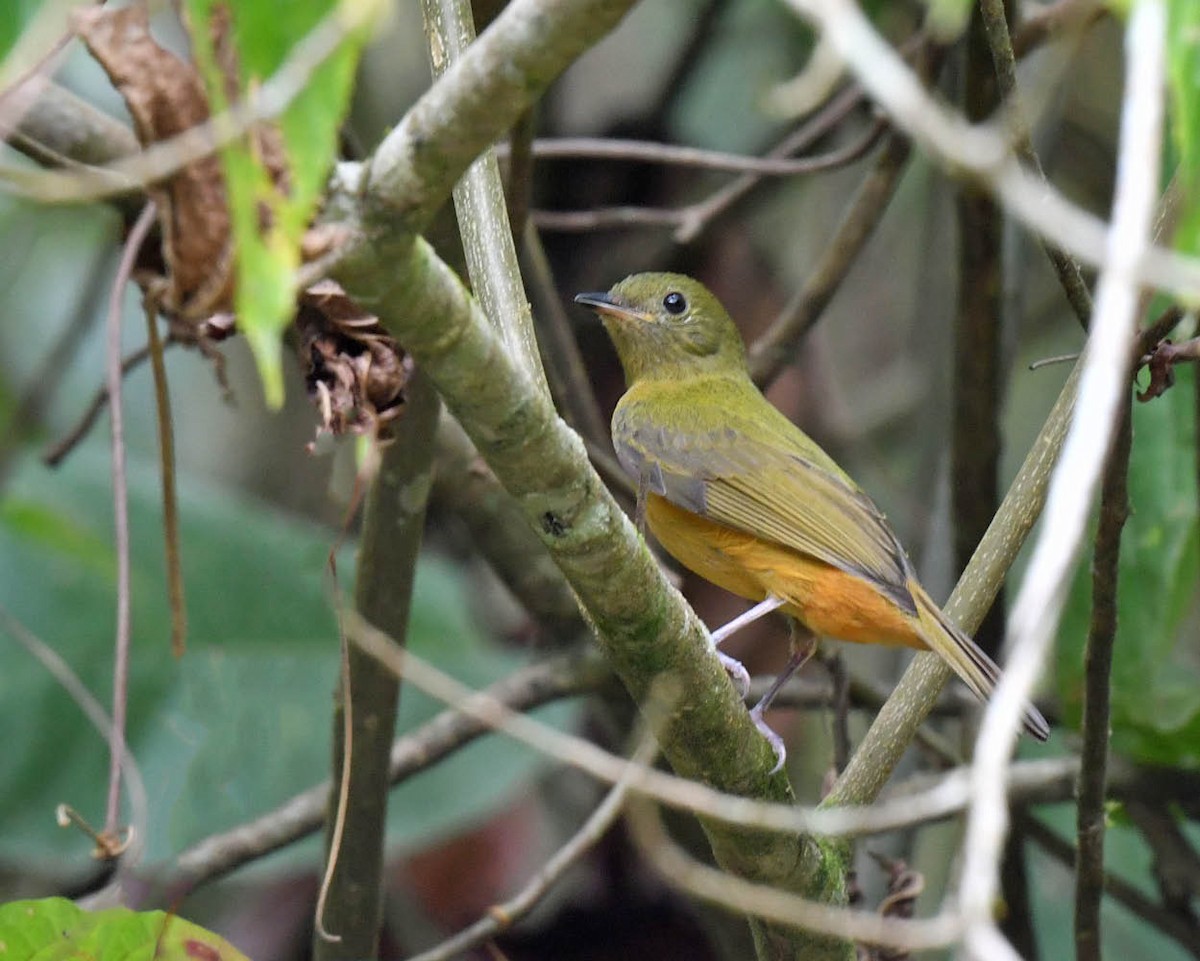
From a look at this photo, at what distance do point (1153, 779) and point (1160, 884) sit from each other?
0.28 metres

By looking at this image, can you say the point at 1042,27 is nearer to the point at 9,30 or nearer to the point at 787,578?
the point at 787,578

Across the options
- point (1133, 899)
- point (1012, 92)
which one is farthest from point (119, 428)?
point (1133, 899)

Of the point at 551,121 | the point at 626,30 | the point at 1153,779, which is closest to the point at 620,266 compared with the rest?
the point at 551,121

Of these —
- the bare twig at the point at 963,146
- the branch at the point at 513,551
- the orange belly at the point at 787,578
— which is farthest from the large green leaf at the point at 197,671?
the bare twig at the point at 963,146

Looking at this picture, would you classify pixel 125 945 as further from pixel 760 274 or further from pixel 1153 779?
pixel 760 274

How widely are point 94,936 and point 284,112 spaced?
159cm

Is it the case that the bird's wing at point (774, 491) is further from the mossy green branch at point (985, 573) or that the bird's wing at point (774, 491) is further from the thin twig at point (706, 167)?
the thin twig at point (706, 167)

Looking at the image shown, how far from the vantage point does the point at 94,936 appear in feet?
7.45

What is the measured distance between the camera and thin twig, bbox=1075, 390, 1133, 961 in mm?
2492

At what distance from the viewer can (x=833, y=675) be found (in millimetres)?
3475

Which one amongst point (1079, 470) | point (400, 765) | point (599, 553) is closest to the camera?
point (1079, 470)

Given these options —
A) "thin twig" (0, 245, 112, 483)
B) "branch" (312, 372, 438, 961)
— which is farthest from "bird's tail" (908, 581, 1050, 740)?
"thin twig" (0, 245, 112, 483)

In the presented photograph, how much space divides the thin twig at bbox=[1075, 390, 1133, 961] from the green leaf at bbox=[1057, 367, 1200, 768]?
808 millimetres

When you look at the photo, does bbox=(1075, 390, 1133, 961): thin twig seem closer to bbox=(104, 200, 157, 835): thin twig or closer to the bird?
the bird
